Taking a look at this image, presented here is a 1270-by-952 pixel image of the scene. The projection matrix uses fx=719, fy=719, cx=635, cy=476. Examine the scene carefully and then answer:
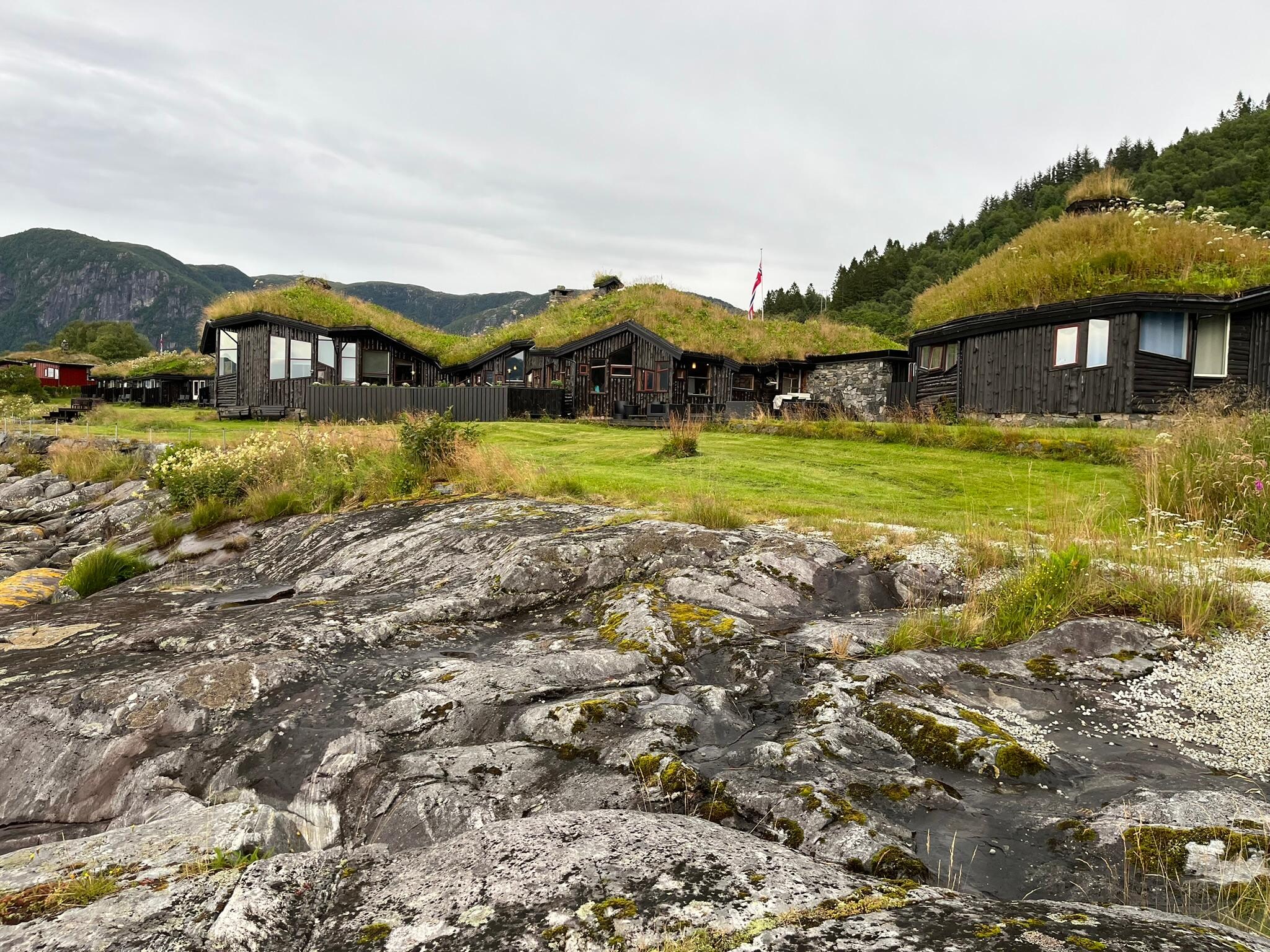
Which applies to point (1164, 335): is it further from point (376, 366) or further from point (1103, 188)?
point (376, 366)

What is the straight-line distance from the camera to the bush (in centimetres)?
1192

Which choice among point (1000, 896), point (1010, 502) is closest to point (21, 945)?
point (1000, 896)

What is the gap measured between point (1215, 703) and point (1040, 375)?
76.1 ft

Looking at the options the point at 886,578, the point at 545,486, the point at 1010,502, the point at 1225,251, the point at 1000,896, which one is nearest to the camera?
the point at 1000,896

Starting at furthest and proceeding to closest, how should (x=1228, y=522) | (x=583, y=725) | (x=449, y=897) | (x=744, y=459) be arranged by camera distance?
(x=744, y=459) → (x=1228, y=522) → (x=583, y=725) → (x=449, y=897)

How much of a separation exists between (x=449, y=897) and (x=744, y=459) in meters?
14.2

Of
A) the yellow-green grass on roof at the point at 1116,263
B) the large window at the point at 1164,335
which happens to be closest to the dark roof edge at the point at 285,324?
the yellow-green grass on roof at the point at 1116,263

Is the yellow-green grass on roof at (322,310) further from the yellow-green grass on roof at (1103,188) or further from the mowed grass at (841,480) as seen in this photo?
the yellow-green grass on roof at (1103,188)

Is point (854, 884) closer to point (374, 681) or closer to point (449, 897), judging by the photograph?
point (449, 897)

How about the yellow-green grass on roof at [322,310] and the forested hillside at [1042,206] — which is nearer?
the yellow-green grass on roof at [322,310]

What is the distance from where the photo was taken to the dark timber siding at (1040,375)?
2231 cm

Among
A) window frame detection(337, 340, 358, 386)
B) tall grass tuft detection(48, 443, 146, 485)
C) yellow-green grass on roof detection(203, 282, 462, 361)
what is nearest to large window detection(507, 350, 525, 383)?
yellow-green grass on roof detection(203, 282, 462, 361)

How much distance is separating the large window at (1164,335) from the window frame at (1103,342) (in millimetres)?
820

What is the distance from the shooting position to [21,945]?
90.0 inches
